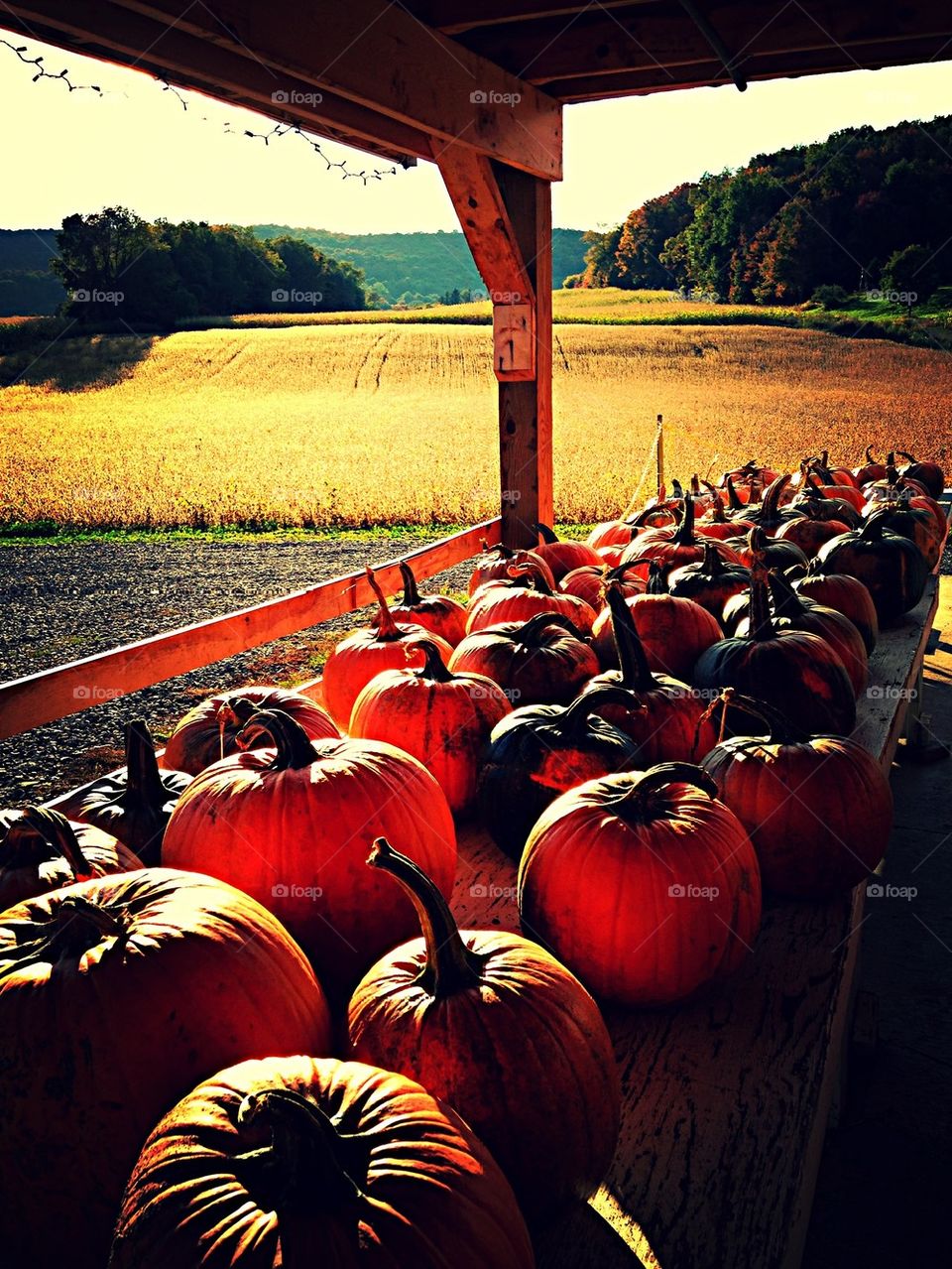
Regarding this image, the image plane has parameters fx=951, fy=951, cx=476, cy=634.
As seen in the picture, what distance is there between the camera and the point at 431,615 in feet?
10.7

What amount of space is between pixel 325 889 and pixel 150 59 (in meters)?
2.39

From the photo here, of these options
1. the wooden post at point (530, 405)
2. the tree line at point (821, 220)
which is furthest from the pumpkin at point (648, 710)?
the tree line at point (821, 220)

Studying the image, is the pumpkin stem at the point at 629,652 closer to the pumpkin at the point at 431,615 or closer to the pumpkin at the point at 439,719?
the pumpkin at the point at 439,719

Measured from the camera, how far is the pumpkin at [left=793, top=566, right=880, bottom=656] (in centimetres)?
320

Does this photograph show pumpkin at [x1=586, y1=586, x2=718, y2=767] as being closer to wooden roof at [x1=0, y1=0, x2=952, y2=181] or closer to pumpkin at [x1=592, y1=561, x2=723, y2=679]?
pumpkin at [x1=592, y1=561, x2=723, y2=679]

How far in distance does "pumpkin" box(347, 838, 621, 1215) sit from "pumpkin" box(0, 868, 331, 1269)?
16 centimetres

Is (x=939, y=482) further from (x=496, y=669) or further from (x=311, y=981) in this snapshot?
(x=311, y=981)

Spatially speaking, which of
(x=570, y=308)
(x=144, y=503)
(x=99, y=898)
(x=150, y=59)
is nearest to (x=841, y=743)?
(x=99, y=898)

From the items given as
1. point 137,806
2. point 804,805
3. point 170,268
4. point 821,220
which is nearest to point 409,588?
point 137,806

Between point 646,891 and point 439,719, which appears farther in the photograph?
point 439,719

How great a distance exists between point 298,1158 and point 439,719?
1.39 m

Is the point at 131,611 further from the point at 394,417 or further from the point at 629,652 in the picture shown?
the point at 394,417

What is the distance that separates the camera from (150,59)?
104 inches

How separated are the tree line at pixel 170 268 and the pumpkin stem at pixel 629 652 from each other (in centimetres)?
3684
